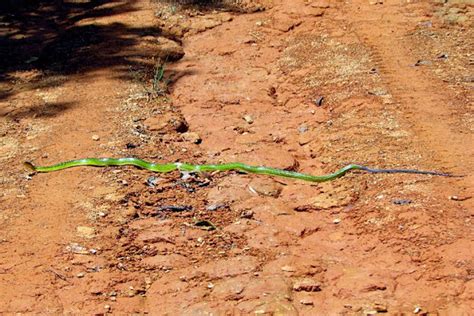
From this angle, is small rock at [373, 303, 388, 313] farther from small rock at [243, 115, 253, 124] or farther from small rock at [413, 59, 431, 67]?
small rock at [413, 59, 431, 67]

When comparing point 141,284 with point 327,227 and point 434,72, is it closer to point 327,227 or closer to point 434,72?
point 327,227

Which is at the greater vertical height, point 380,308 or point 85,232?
point 380,308

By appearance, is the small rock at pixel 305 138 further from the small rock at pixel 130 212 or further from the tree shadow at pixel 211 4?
the tree shadow at pixel 211 4

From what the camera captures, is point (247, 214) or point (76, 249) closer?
point (76, 249)

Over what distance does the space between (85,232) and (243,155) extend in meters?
1.61

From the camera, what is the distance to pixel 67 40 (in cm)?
952

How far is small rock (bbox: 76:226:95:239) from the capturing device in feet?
18.0

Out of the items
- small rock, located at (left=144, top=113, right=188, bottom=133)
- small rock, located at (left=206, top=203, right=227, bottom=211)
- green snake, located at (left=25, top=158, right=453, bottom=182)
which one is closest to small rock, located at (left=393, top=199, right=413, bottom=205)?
green snake, located at (left=25, top=158, right=453, bottom=182)

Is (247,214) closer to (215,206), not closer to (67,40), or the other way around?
(215,206)

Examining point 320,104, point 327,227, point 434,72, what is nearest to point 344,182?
point 327,227

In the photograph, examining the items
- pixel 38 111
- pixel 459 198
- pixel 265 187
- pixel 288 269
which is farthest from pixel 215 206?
pixel 38 111

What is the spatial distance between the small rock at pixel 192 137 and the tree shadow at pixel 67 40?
148cm

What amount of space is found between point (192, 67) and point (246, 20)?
1.38 m

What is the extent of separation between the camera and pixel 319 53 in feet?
27.5
